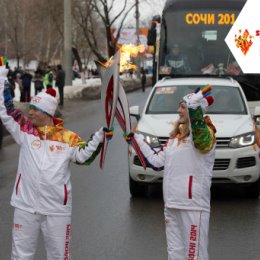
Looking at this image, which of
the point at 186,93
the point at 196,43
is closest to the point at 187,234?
the point at 186,93

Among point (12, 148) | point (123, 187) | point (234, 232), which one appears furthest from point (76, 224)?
point (12, 148)

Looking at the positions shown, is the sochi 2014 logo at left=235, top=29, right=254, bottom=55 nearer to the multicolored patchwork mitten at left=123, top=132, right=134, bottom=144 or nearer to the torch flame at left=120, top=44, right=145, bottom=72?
the torch flame at left=120, top=44, right=145, bottom=72

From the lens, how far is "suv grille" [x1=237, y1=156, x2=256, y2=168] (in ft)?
30.5

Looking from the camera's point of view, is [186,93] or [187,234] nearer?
[187,234]

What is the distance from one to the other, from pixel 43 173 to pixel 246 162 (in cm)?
470

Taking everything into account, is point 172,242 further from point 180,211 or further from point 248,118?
point 248,118

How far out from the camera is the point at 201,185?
5379mm

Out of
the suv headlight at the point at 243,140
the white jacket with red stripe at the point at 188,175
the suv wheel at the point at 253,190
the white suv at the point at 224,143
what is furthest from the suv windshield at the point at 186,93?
the white jacket with red stripe at the point at 188,175

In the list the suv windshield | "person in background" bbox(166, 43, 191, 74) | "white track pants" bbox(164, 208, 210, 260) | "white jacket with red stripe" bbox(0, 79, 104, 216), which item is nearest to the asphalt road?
the suv windshield

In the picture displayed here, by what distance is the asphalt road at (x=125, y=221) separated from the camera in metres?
6.95

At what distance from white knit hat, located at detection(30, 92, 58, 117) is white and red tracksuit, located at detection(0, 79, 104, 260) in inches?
5.0

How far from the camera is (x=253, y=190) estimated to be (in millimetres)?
9578

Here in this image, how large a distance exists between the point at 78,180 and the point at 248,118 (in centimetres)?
284

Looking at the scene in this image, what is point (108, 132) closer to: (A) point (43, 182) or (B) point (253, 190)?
(A) point (43, 182)
